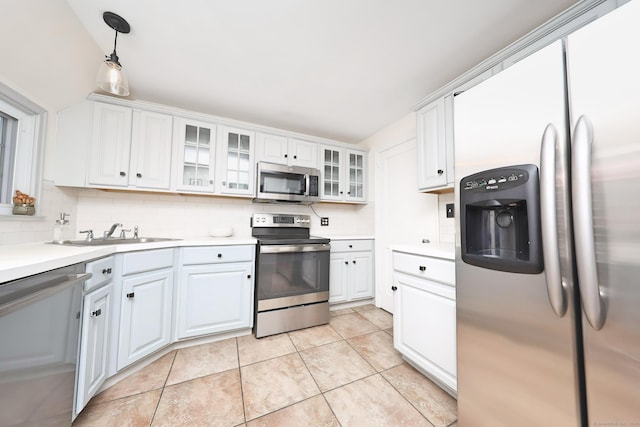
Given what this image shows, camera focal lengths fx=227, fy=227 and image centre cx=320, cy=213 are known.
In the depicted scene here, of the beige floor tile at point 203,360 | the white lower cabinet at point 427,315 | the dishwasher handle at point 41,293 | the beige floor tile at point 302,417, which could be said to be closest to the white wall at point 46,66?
the dishwasher handle at point 41,293

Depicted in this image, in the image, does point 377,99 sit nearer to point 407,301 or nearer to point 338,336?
point 407,301

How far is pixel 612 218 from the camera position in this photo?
0.65 meters

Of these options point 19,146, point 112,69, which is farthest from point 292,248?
point 19,146

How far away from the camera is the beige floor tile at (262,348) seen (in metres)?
1.77

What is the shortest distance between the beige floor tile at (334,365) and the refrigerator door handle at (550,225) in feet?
4.19

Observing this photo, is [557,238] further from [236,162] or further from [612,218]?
[236,162]

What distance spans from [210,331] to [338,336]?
1.13 m

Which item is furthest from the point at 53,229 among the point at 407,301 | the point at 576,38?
the point at 576,38

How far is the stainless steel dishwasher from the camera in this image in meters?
0.68

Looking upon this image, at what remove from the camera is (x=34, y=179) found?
64.1 inches

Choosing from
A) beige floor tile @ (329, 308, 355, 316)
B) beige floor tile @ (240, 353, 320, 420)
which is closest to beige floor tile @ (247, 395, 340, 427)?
beige floor tile @ (240, 353, 320, 420)

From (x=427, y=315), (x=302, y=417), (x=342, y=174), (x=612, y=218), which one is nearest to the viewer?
(x=612, y=218)

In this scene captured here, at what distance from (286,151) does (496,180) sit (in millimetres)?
2157

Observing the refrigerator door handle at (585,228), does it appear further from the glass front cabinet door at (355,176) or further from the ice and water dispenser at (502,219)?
the glass front cabinet door at (355,176)
